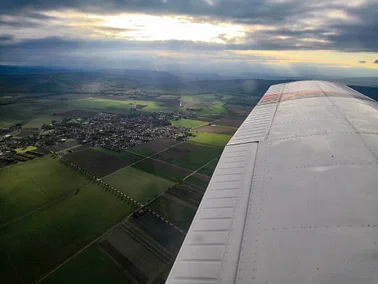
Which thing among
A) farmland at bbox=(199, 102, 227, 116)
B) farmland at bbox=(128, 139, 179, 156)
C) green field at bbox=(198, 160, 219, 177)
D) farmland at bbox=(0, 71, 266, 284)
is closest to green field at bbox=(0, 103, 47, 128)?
farmland at bbox=(0, 71, 266, 284)

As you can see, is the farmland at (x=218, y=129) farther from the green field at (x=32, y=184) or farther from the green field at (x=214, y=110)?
the green field at (x=32, y=184)

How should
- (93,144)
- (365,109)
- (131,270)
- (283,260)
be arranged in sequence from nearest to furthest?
(283,260) < (365,109) < (131,270) < (93,144)

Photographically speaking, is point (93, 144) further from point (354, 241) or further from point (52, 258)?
point (354, 241)

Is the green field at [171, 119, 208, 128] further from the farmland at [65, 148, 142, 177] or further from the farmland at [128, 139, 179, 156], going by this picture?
the farmland at [65, 148, 142, 177]

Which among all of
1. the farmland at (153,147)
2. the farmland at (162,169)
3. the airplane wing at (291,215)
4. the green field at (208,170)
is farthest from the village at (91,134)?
the airplane wing at (291,215)

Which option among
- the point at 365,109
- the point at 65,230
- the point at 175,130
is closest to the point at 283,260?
the point at 365,109
